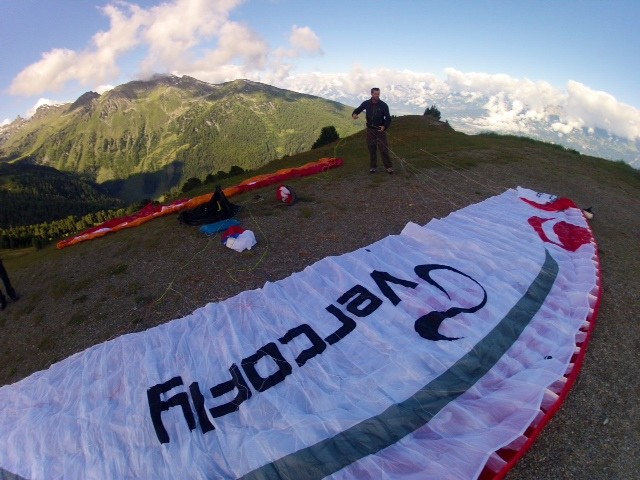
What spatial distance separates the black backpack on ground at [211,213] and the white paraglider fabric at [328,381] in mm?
5733

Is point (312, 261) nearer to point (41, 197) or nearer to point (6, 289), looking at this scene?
point (6, 289)

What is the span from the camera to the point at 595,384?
5426mm

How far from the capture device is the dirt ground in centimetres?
479

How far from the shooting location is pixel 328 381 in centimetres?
488

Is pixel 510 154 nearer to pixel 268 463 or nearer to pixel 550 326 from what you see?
pixel 550 326

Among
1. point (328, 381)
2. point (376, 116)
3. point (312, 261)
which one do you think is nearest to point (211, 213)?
point (312, 261)

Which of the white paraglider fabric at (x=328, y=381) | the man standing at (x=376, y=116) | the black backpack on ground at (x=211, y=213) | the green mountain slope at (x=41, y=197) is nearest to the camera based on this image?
the white paraglider fabric at (x=328, y=381)

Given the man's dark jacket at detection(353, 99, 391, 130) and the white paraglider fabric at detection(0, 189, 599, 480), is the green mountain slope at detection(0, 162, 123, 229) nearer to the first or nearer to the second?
the man's dark jacket at detection(353, 99, 391, 130)

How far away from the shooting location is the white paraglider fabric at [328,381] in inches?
157

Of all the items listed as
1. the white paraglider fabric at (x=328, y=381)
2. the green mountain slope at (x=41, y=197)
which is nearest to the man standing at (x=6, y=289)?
the white paraglider fabric at (x=328, y=381)

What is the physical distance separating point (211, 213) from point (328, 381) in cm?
845

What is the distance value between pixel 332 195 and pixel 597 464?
34.9 ft

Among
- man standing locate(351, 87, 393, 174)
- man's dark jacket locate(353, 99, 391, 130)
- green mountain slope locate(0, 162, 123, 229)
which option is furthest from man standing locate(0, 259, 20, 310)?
green mountain slope locate(0, 162, 123, 229)

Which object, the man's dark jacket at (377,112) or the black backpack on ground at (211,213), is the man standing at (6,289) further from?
the man's dark jacket at (377,112)
